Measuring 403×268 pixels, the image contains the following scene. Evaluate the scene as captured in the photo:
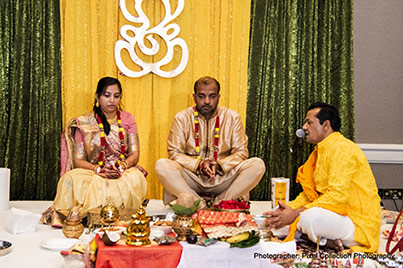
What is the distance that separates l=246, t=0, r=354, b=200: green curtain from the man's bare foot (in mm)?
2469

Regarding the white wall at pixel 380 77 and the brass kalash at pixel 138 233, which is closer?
the brass kalash at pixel 138 233

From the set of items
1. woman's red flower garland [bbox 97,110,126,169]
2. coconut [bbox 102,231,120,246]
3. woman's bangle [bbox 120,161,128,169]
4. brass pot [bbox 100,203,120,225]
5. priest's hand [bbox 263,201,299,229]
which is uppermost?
woman's red flower garland [bbox 97,110,126,169]

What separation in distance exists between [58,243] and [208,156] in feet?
6.84

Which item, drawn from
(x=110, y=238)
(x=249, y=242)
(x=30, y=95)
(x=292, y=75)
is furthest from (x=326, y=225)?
(x=30, y=95)

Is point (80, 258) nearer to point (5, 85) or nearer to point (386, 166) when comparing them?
point (5, 85)

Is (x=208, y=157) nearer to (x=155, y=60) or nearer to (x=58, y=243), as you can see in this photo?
(x=155, y=60)

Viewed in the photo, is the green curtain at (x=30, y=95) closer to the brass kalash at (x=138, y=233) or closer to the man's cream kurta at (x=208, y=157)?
the man's cream kurta at (x=208, y=157)

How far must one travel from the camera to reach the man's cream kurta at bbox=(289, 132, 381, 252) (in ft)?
11.8

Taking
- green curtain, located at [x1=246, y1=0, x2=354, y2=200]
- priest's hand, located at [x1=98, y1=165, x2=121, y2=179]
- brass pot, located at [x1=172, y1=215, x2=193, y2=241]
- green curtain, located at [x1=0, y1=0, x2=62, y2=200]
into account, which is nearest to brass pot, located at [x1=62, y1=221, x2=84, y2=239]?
priest's hand, located at [x1=98, y1=165, x2=121, y2=179]

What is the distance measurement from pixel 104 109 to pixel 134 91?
3.06ft

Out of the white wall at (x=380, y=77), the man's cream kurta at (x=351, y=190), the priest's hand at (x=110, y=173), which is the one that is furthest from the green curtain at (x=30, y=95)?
the white wall at (x=380, y=77)

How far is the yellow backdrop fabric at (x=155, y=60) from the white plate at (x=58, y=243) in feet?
7.84

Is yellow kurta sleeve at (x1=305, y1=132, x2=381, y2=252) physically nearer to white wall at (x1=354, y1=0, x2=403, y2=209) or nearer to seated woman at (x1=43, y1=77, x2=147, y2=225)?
seated woman at (x1=43, y1=77, x2=147, y2=225)

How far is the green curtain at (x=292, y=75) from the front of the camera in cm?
612
